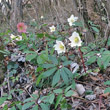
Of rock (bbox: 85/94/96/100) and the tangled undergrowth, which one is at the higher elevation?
the tangled undergrowth

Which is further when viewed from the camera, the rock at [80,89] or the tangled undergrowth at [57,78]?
the rock at [80,89]

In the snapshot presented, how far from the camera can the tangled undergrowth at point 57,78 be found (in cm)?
124

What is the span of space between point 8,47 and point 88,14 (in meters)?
1.14

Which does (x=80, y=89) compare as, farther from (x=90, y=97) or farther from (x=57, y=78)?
(x=57, y=78)

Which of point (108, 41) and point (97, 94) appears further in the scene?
point (108, 41)

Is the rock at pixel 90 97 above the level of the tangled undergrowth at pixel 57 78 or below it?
below

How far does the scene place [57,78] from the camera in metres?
1.22

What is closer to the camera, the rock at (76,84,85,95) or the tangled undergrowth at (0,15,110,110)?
the tangled undergrowth at (0,15,110,110)

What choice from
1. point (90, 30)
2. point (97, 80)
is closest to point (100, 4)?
point (90, 30)

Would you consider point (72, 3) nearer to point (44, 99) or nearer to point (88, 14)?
point (88, 14)

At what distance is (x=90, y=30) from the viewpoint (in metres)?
2.15

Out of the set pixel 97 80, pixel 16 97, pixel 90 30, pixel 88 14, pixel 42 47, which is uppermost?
pixel 88 14

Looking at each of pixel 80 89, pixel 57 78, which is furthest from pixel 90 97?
pixel 57 78

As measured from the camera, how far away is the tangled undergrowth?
4.08ft
